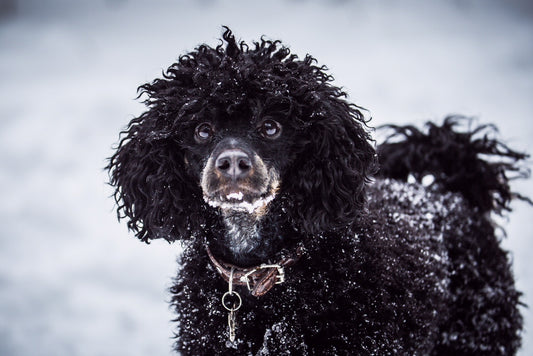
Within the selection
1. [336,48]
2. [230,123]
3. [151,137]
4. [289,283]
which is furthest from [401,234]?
[336,48]

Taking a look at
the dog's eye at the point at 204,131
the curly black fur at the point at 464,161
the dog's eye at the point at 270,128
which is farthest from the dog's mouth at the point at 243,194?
the curly black fur at the point at 464,161

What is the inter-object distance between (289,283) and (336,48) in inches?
425

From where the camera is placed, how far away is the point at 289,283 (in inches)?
95.7

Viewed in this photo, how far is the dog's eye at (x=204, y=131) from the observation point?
2475mm

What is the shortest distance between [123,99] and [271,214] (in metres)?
7.63

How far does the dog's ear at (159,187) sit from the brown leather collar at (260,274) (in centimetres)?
33

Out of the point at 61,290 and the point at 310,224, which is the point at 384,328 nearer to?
the point at 310,224

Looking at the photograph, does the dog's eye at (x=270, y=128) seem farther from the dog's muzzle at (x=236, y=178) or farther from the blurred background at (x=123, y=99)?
the blurred background at (x=123, y=99)

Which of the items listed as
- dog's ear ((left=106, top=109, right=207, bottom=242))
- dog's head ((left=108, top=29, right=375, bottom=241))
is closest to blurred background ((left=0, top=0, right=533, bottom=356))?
dog's ear ((left=106, top=109, right=207, bottom=242))

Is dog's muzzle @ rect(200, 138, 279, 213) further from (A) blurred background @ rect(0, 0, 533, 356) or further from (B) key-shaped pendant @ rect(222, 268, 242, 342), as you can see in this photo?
(A) blurred background @ rect(0, 0, 533, 356)

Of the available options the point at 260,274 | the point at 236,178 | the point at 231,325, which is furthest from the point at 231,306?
the point at 236,178

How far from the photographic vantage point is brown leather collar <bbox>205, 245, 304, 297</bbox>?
234 centimetres

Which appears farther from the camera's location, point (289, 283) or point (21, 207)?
point (21, 207)

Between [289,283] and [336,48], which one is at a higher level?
[336,48]
